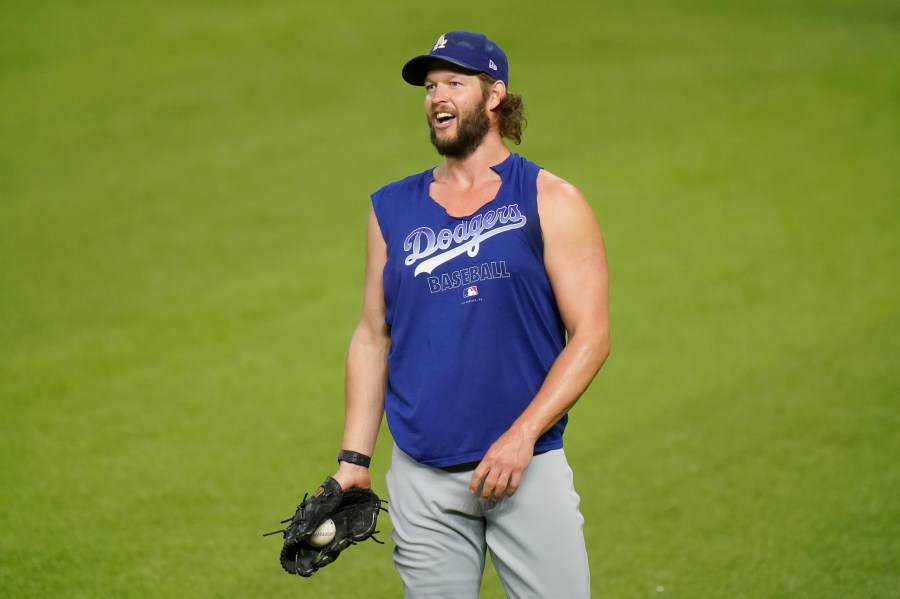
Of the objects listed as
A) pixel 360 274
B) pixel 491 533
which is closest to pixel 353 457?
pixel 491 533

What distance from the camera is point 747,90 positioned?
1082 cm

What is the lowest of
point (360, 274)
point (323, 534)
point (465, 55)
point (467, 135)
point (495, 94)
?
point (360, 274)

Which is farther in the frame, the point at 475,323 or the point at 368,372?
the point at 368,372

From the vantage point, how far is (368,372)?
11.9 feet

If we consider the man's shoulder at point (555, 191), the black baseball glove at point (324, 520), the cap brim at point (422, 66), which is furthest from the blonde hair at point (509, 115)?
the black baseball glove at point (324, 520)

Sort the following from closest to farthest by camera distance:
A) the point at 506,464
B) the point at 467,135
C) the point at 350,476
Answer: the point at 506,464, the point at 467,135, the point at 350,476

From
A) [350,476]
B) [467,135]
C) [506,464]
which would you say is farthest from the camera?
[350,476]

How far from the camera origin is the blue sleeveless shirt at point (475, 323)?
3365mm

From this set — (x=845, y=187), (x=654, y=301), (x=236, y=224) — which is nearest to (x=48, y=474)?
(x=236, y=224)

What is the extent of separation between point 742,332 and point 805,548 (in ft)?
7.68

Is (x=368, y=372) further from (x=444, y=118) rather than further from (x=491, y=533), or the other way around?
(x=444, y=118)

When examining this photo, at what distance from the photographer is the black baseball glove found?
3.47 meters

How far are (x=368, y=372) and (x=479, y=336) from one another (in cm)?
44

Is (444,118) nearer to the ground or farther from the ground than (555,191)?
farther from the ground
